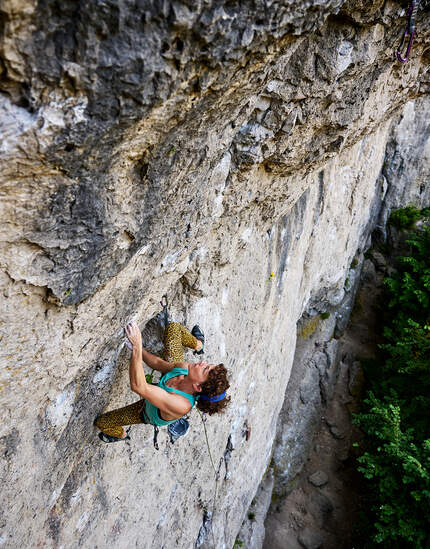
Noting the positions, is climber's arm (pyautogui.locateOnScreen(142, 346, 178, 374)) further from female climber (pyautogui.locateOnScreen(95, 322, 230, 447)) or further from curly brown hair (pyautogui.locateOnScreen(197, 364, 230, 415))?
curly brown hair (pyautogui.locateOnScreen(197, 364, 230, 415))

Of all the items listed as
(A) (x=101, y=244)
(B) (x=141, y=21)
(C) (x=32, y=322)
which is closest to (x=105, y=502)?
(C) (x=32, y=322)

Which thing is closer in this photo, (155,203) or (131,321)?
(155,203)

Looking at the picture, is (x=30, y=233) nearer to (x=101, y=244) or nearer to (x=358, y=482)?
(x=101, y=244)

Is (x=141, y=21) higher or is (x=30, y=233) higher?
(x=141, y=21)

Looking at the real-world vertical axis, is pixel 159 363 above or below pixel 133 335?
below

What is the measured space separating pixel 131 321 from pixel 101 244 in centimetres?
100

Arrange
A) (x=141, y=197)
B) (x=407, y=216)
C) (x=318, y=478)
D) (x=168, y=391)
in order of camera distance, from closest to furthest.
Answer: (x=141, y=197) → (x=168, y=391) → (x=318, y=478) → (x=407, y=216)

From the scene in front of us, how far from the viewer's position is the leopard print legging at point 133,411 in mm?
3334

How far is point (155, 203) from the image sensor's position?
2.56 m

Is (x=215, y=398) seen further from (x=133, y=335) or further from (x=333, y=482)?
(x=333, y=482)

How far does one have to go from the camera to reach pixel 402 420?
955 cm

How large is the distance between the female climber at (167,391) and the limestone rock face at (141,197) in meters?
0.20

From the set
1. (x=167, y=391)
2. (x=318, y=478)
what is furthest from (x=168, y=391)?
(x=318, y=478)

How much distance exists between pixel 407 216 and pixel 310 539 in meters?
9.73
